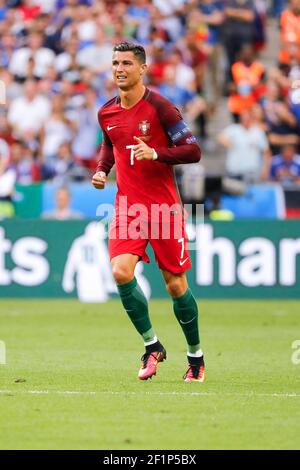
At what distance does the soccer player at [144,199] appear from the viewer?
9781 mm

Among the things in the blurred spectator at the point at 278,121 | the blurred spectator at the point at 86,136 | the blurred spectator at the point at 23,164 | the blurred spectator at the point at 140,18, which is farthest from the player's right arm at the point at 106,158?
the blurred spectator at the point at 140,18

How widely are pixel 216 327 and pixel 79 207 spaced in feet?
16.5

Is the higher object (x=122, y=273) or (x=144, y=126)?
(x=144, y=126)

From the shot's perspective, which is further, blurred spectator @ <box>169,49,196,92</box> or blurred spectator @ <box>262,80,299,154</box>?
blurred spectator @ <box>169,49,196,92</box>

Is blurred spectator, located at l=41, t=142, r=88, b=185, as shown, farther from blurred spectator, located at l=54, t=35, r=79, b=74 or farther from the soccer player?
the soccer player

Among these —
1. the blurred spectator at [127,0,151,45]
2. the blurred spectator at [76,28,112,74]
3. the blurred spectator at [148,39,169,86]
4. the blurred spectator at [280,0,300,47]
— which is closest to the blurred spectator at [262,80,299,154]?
the blurred spectator at [280,0,300,47]

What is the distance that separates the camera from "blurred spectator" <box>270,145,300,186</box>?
19891 millimetres

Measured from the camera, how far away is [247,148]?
20.2 metres

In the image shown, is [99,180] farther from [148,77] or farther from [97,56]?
[97,56]

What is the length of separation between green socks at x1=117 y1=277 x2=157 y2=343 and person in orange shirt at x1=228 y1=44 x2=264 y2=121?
11866 millimetres

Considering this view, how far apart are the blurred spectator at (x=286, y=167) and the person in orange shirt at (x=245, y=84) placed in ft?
5.52

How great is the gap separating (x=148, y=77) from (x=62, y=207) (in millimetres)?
3636

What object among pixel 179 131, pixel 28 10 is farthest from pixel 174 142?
pixel 28 10

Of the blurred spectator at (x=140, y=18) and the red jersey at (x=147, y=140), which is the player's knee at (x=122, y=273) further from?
the blurred spectator at (x=140, y=18)
